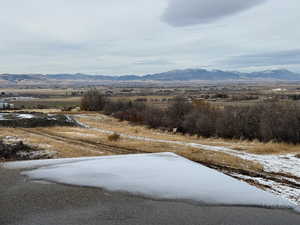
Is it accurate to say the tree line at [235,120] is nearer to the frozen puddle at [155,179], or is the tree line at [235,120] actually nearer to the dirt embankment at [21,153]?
the frozen puddle at [155,179]

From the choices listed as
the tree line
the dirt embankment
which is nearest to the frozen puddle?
the dirt embankment

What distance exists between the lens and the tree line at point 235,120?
20.2 meters

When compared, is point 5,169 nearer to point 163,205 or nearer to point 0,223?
point 0,223

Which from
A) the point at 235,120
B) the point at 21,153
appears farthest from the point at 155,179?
the point at 235,120

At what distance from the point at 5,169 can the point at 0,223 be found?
3645 millimetres

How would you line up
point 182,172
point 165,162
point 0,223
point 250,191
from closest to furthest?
point 0,223 → point 250,191 → point 182,172 → point 165,162

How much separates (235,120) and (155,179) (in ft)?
58.7

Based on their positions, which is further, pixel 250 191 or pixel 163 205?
pixel 250 191

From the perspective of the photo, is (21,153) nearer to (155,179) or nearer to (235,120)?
(155,179)

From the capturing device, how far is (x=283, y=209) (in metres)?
5.50

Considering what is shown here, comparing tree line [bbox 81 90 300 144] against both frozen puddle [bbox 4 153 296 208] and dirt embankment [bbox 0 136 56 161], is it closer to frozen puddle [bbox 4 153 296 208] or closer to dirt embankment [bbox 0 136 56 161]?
frozen puddle [bbox 4 153 296 208]

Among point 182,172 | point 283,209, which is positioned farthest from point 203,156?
point 283,209

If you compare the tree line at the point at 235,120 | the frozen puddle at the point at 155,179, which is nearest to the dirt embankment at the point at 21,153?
the frozen puddle at the point at 155,179

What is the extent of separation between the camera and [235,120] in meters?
23.8
